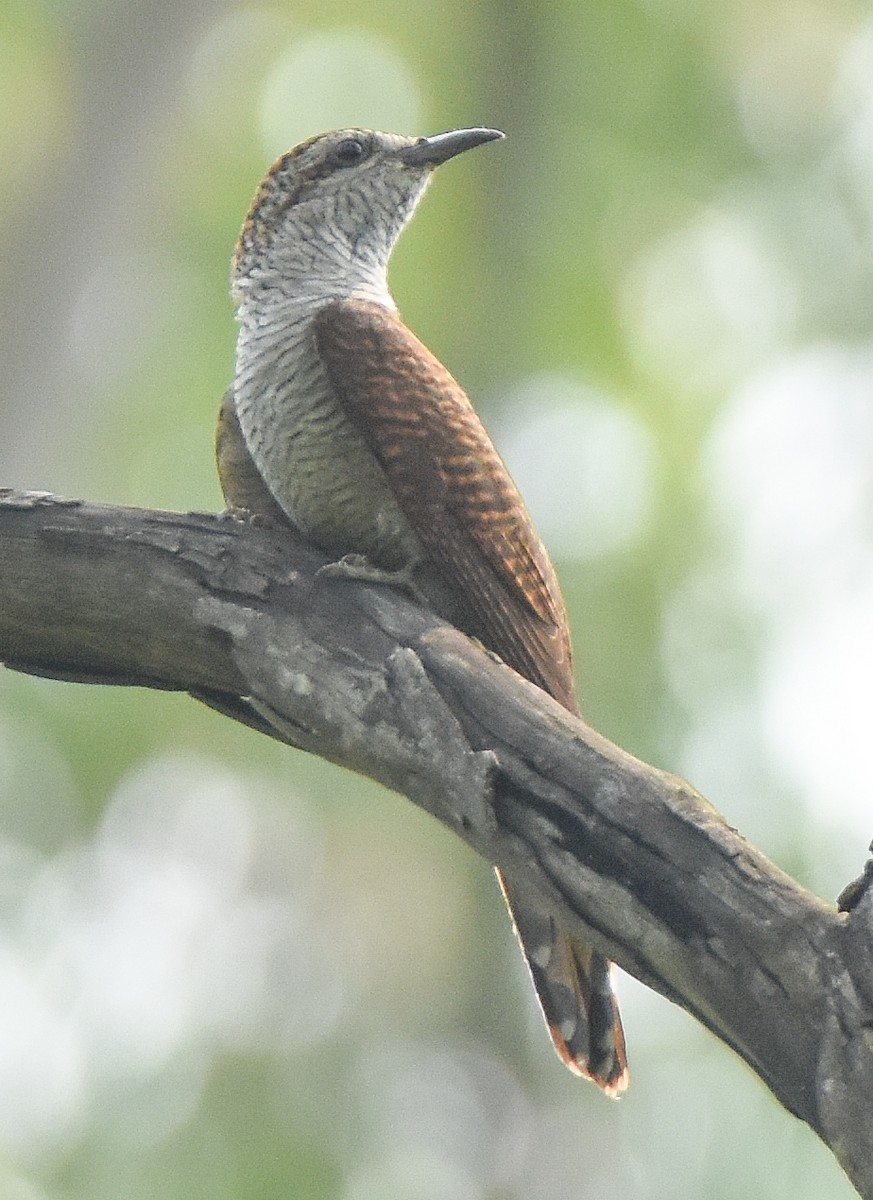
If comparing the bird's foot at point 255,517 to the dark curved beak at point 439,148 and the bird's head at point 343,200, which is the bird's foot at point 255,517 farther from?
the dark curved beak at point 439,148

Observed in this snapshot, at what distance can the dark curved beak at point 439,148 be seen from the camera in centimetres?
508

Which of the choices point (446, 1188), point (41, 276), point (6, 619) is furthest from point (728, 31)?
point (6, 619)

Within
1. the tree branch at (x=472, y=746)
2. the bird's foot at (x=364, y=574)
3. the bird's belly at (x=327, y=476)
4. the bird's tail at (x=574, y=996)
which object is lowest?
the bird's tail at (x=574, y=996)

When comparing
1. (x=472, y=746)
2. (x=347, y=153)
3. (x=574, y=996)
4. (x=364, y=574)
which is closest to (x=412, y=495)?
(x=364, y=574)

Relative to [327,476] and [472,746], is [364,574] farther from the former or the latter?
[472,746]

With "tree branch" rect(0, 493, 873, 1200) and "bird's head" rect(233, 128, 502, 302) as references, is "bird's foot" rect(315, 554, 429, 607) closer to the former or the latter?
"tree branch" rect(0, 493, 873, 1200)

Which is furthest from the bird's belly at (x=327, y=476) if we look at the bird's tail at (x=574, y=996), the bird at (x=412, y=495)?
the bird's tail at (x=574, y=996)

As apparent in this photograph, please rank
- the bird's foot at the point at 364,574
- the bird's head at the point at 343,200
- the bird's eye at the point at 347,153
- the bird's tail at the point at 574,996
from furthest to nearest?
the bird's eye at the point at 347,153 < the bird's head at the point at 343,200 < the bird's tail at the point at 574,996 < the bird's foot at the point at 364,574

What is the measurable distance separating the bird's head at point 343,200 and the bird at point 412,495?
45 cm

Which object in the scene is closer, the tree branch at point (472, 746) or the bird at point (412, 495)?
the tree branch at point (472, 746)

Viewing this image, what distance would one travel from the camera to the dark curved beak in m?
5.08

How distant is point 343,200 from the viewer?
5.09 metres

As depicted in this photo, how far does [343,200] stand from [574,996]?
7.97 ft

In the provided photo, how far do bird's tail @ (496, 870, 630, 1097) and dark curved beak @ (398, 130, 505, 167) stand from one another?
2222mm
